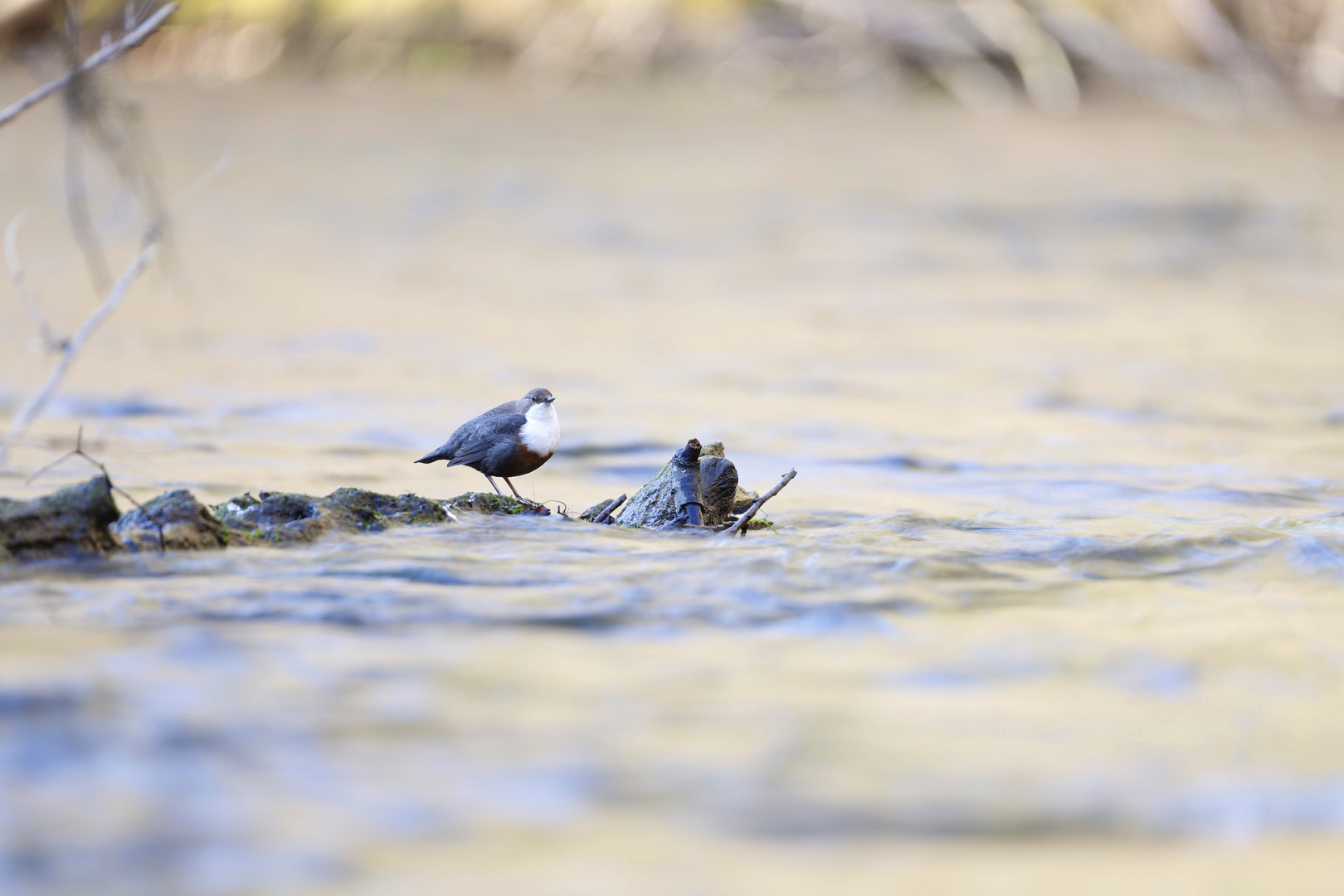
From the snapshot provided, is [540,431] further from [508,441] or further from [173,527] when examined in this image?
[173,527]

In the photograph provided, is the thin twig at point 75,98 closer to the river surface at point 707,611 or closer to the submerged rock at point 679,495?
the river surface at point 707,611

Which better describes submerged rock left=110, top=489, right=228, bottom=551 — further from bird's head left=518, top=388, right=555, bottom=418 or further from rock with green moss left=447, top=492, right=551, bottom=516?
bird's head left=518, top=388, right=555, bottom=418

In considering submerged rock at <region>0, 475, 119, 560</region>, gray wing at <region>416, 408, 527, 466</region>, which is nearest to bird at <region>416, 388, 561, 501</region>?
gray wing at <region>416, 408, 527, 466</region>

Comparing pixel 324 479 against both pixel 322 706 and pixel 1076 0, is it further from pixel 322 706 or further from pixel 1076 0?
pixel 1076 0

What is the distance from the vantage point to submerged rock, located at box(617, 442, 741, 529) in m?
4.22

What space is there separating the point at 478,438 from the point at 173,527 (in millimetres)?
998

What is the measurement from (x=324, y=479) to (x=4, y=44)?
43.5 ft

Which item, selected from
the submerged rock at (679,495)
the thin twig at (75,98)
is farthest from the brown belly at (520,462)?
the thin twig at (75,98)

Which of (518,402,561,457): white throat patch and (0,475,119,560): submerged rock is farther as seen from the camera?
(518,402,561,457): white throat patch

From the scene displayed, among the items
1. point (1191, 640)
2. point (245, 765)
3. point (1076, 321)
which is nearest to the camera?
point (245, 765)

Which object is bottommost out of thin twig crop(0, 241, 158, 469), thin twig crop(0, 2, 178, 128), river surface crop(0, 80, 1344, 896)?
river surface crop(0, 80, 1344, 896)

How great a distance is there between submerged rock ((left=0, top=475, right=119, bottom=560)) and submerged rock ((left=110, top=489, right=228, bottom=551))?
5.3 inches

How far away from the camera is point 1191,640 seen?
340cm

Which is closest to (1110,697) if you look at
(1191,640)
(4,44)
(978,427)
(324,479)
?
(1191,640)
